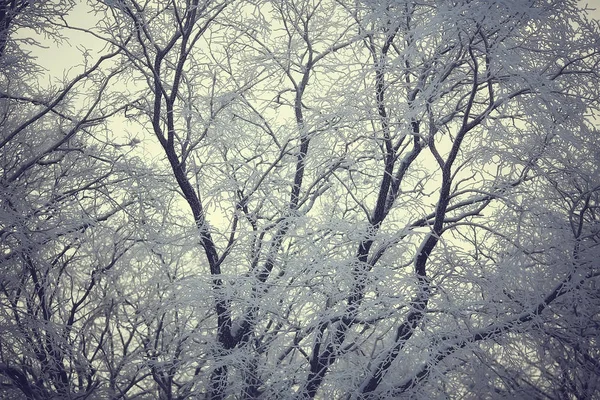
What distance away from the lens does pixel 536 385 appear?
7738 millimetres

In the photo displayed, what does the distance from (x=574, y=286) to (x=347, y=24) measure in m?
4.40

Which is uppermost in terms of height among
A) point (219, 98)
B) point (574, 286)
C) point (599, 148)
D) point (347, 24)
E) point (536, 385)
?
point (347, 24)

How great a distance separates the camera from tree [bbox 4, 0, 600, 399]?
552 centimetres

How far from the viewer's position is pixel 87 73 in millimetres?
6691

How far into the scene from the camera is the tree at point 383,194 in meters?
5.52

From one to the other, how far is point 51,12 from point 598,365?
8.73 metres

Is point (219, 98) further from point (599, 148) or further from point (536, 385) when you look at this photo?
point (536, 385)

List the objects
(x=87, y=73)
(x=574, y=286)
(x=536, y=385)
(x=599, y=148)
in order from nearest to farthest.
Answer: (x=574, y=286), (x=87, y=73), (x=599, y=148), (x=536, y=385)

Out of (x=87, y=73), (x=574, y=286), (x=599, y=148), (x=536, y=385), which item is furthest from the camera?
(x=536, y=385)

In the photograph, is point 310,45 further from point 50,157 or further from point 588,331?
point 588,331

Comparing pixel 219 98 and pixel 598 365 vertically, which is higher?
pixel 219 98

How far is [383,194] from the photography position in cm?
679

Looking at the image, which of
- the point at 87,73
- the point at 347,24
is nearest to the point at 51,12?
the point at 87,73

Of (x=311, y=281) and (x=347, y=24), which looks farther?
(x=347, y=24)
